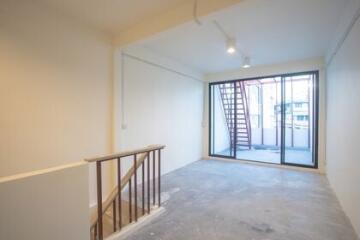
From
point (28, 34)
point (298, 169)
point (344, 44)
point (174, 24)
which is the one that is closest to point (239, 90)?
point (298, 169)

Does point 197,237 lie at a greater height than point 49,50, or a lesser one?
lesser

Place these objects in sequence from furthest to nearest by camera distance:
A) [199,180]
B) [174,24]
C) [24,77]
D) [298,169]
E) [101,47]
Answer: [298,169], [199,180], [101,47], [174,24], [24,77]

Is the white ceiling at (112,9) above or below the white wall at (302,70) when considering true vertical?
above

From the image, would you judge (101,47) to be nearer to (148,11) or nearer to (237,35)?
(148,11)

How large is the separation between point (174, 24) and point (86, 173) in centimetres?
198

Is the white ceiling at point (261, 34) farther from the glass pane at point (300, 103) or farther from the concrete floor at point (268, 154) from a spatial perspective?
the concrete floor at point (268, 154)

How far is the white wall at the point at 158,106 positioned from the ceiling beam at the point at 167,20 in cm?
37

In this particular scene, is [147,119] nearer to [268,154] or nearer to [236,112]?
[236,112]

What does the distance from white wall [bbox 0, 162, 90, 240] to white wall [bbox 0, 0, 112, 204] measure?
3.66 ft

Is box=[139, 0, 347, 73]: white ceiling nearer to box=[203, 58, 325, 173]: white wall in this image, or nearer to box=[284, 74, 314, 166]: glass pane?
box=[203, 58, 325, 173]: white wall

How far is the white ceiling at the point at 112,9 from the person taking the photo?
2363 millimetres

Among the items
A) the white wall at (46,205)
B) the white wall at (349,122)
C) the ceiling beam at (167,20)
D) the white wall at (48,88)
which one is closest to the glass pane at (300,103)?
the white wall at (349,122)

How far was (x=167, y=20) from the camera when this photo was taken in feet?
8.41

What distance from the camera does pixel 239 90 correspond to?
6.52 m
